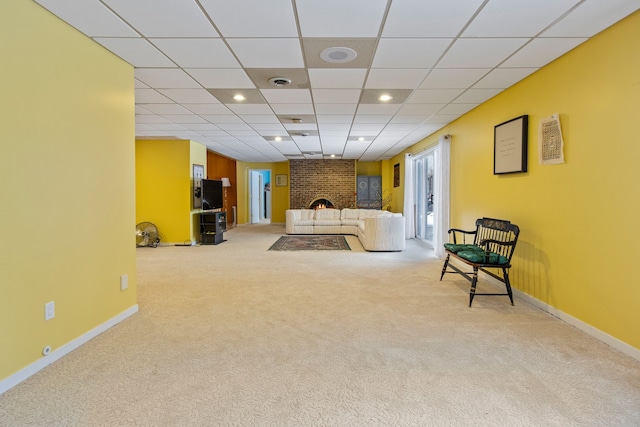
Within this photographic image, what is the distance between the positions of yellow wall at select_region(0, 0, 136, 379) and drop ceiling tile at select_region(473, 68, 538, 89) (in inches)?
140

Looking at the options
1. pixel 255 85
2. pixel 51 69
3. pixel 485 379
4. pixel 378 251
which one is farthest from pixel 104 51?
pixel 378 251

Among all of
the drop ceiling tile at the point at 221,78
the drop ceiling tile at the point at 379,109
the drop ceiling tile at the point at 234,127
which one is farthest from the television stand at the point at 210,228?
the drop ceiling tile at the point at 379,109

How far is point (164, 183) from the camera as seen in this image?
684cm

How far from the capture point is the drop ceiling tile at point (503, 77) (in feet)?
10.2

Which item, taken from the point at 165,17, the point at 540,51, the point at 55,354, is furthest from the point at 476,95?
the point at 55,354

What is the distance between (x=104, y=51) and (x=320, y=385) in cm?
305

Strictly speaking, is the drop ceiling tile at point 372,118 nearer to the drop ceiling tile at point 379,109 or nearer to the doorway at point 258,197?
the drop ceiling tile at point 379,109

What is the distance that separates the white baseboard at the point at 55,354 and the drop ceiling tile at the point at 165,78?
2.29m

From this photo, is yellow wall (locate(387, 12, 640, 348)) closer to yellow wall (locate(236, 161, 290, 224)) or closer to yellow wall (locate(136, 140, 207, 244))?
yellow wall (locate(136, 140, 207, 244))

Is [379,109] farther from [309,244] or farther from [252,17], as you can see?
[309,244]

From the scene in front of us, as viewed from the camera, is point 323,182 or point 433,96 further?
point 323,182

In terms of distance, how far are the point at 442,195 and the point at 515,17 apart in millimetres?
3590

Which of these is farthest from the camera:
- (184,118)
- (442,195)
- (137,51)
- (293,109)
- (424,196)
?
(424,196)

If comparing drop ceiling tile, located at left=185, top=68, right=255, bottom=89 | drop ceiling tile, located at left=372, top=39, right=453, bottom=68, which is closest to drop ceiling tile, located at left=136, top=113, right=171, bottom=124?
drop ceiling tile, located at left=185, top=68, right=255, bottom=89
